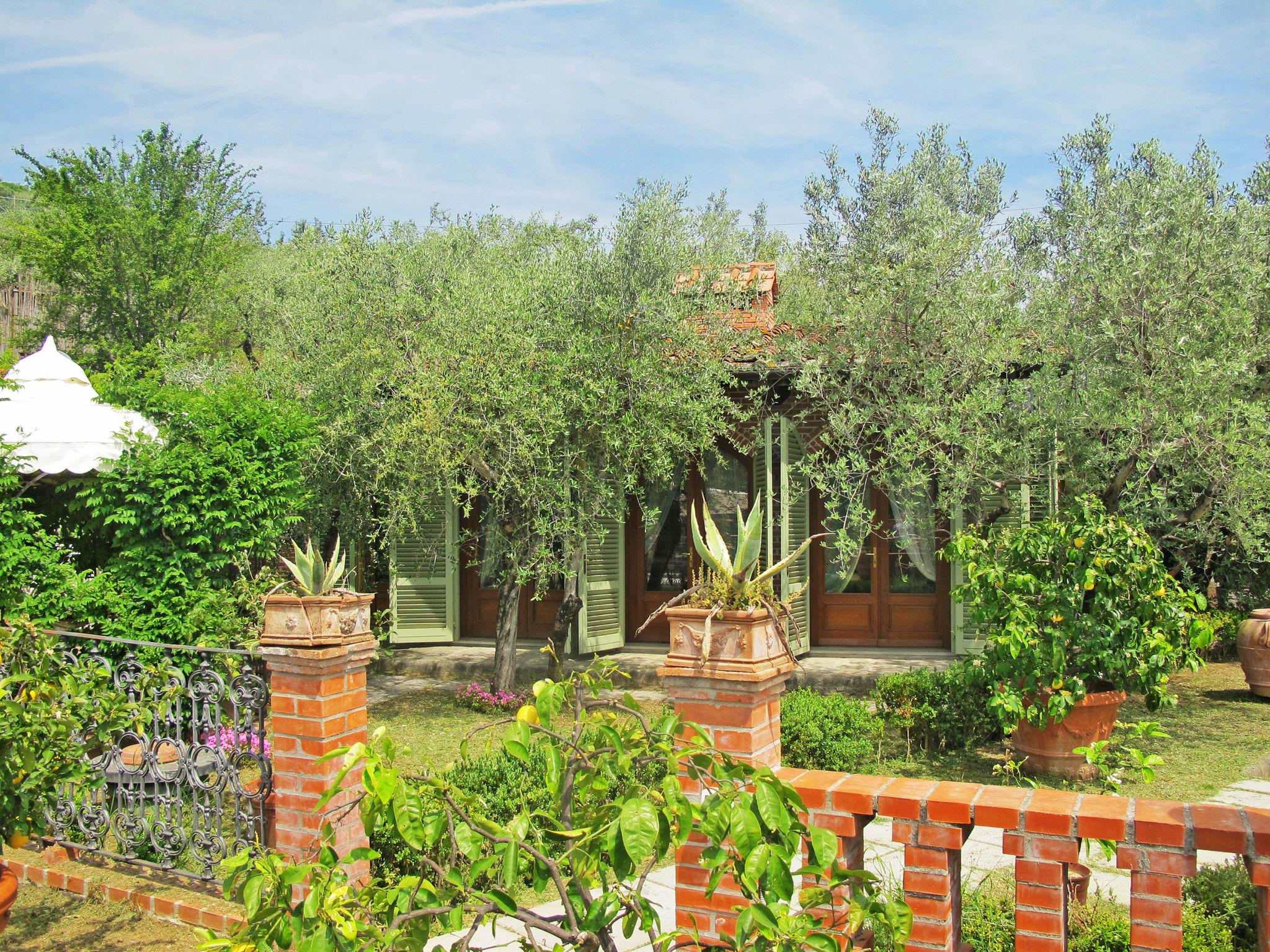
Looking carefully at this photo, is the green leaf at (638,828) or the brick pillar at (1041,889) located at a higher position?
the green leaf at (638,828)

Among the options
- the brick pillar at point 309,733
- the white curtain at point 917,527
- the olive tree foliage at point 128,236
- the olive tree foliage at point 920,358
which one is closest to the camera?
the brick pillar at point 309,733

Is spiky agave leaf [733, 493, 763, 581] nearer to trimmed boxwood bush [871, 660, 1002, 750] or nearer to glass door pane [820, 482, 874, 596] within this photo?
trimmed boxwood bush [871, 660, 1002, 750]

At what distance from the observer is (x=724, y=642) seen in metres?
2.91

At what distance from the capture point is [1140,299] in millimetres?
7980

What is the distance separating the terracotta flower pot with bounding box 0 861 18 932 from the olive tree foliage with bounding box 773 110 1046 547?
637cm

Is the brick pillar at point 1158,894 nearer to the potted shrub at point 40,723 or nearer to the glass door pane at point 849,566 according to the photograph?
the potted shrub at point 40,723

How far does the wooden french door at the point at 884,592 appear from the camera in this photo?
11086 mm

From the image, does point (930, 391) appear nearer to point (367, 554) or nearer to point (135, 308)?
point (367, 554)

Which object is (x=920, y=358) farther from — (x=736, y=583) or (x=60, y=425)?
(x=60, y=425)

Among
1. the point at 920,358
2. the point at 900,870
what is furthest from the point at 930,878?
the point at 920,358

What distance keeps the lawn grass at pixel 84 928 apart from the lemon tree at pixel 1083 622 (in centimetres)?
502

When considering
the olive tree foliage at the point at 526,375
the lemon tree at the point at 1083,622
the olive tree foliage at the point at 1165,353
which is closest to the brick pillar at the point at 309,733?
the olive tree foliage at the point at 526,375

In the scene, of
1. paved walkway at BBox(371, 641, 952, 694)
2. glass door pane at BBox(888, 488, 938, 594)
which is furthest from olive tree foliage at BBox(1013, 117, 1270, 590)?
paved walkway at BBox(371, 641, 952, 694)

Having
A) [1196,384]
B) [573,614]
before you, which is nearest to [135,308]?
[573,614]
